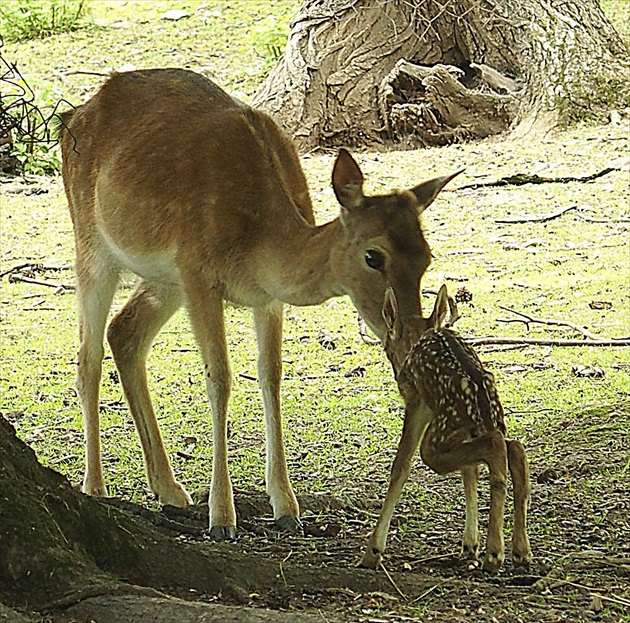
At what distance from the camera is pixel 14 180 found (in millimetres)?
13359

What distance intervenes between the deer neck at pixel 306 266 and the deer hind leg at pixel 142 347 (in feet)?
3.65

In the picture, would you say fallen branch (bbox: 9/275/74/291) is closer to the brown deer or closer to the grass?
the grass

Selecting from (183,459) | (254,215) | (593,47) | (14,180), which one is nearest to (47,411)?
(183,459)

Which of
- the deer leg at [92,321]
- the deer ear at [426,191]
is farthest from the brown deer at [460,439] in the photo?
the deer leg at [92,321]

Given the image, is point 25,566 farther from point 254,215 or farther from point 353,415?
point 353,415

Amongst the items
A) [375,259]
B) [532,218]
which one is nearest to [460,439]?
[375,259]

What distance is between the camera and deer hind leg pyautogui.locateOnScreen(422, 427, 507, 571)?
4.04 metres

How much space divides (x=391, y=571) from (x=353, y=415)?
347 centimetres

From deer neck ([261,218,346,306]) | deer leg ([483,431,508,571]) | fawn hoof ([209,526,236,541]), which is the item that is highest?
deer neck ([261,218,346,306])

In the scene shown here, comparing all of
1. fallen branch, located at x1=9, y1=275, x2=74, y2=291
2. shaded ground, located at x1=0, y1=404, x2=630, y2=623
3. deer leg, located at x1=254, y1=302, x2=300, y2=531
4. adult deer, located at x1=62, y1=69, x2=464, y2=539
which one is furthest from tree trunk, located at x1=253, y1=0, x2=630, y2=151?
deer leg, located at x1=254, y1=302, x2=300, y2=531

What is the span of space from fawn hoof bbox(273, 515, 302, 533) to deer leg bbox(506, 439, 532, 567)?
1.26 m

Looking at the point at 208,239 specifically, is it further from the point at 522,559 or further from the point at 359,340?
the point at 359,340

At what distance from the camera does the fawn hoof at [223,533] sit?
4.96 meters

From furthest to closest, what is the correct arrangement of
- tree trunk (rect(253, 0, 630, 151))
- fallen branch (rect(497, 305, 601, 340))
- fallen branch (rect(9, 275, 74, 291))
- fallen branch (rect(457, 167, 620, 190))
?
tree trunk (rect(253, 0, 630, 151)) < fallen branch (rect(457, 167, 620, 190)) < fallen branch (rect(9, 275, 74, 291)) < fallen branch (rect(497, 305, 601, 340))
